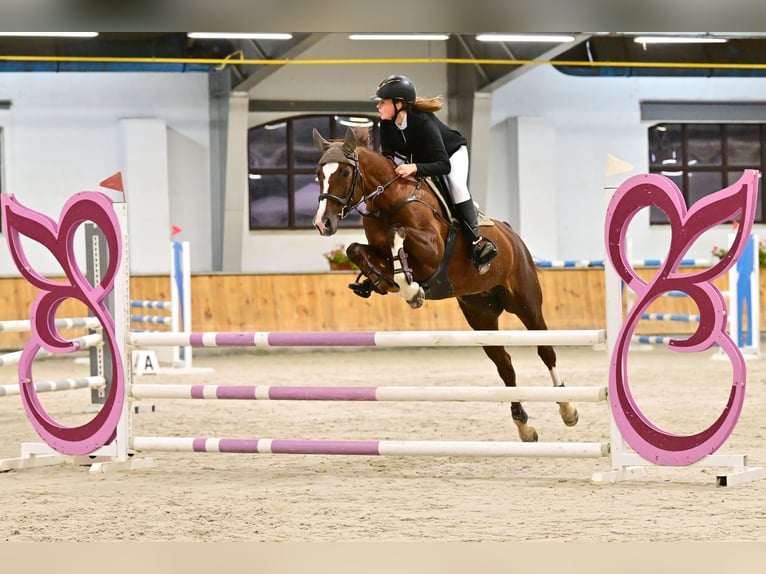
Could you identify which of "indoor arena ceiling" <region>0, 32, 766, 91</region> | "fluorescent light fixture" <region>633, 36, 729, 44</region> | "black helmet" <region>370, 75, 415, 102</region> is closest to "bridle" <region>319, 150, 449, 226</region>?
"black helmet" <region>370, 75, 415, 102</region>

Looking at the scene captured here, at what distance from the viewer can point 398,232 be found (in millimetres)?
3930

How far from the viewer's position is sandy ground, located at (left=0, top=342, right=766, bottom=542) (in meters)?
2.68

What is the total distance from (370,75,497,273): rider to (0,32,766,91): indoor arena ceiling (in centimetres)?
699

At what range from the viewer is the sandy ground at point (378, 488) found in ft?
8.80

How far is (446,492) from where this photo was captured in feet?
11.0

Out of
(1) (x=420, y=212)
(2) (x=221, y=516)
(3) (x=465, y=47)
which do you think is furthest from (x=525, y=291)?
(3) (x=465, y=47)

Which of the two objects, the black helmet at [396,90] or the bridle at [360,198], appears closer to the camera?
the bridle at [360,198]

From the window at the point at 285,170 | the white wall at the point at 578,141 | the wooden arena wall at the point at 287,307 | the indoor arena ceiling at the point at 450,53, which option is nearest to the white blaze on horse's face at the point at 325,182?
the wooden arena wall at the point at 287,307

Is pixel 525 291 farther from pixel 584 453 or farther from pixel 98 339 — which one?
pixel 98 339

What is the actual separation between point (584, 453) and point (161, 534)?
4.82 feet

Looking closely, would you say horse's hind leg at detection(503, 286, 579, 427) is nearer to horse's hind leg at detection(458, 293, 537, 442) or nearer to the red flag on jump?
horse's hind leg at detection(458, 293, 537, 442)

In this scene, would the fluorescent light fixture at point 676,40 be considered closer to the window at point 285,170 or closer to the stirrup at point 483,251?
the window at point 285,170

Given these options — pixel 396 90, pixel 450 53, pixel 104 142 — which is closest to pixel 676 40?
pixel 450 53

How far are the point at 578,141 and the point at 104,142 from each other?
6.22 m
